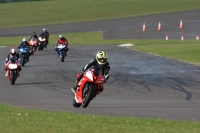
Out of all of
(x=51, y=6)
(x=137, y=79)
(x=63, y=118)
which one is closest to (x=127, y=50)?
(x=137, y=79)

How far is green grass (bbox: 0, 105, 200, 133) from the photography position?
34.4 ft

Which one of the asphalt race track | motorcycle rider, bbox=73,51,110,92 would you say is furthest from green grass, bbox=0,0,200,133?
the asphalt race track

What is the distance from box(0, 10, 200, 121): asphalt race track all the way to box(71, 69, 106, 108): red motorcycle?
26 centimetres

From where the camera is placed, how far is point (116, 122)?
1191 cm

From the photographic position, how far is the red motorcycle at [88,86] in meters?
15.0

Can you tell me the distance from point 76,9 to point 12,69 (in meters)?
48.3

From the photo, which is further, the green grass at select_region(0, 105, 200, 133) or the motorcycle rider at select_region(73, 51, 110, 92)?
the motorcycle rider at select_region(73, 51, 110, 92)

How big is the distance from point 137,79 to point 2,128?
1291 centimetres

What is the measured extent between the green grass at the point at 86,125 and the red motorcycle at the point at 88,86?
1936 mm

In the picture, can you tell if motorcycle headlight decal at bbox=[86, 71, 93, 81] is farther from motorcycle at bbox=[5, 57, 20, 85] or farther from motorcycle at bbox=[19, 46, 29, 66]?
motorcycle at bbox=[19, 46, 29, 66]

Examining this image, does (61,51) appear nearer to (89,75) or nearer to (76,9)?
(89,75)

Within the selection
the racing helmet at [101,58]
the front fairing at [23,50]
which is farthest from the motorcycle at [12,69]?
the racing helmet at [101,58]

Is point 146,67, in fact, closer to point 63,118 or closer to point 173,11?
point 63,118

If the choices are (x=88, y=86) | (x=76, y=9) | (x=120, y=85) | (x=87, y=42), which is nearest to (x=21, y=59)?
(x=120, y=85)
